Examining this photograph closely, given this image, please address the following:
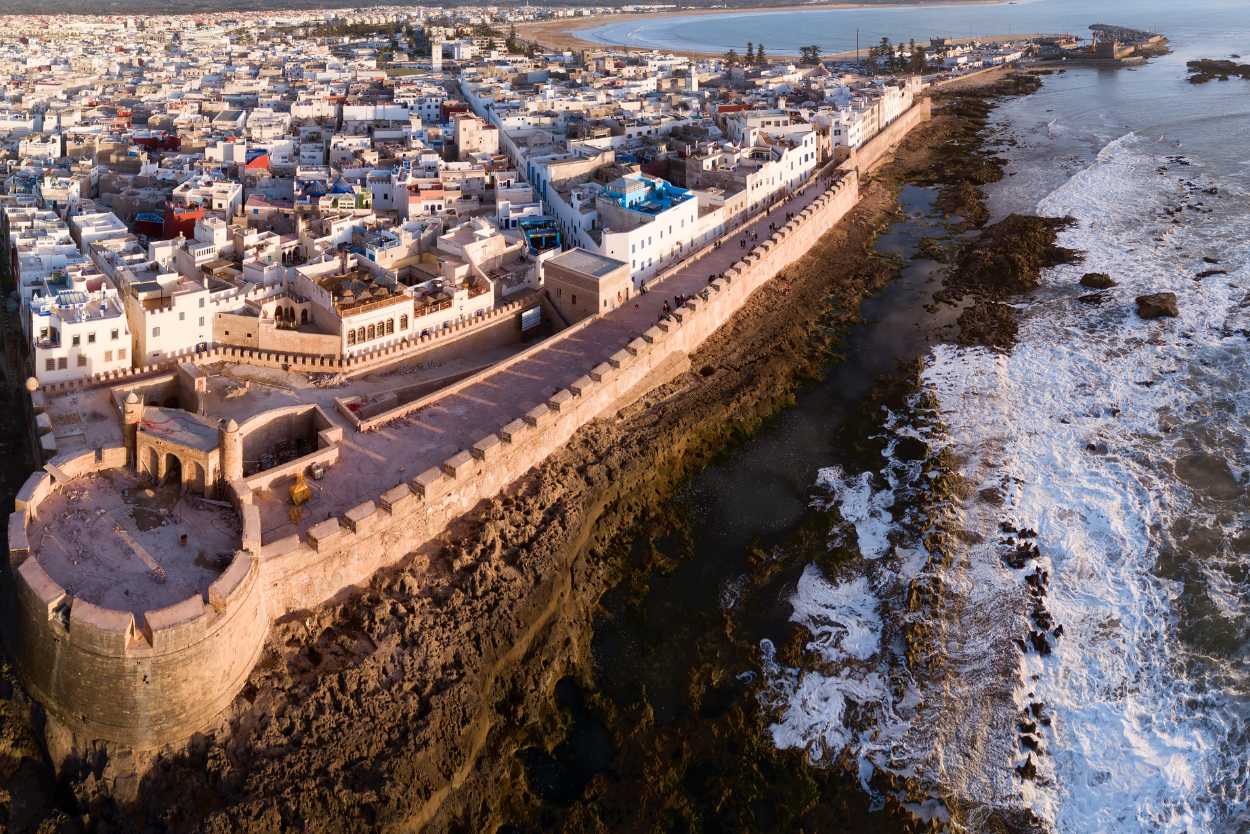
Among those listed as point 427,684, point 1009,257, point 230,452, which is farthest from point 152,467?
point 1009,257

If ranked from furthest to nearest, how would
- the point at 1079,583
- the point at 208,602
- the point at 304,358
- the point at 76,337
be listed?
1. the point at 304,358
2. the point at 76,337
3. the point at 1079,583
4. the point at 208,602

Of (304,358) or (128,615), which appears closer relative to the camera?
(128,615)

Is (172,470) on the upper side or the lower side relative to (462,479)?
upper

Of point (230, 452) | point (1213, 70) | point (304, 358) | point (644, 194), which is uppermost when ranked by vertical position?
point (1213, 70)

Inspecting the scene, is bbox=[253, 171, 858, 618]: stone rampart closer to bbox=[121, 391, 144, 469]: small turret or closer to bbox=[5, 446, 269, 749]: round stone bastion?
bbox=[5, 446, 269, 749]: round stone bastion

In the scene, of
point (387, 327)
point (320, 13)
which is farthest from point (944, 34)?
point (387, 327)

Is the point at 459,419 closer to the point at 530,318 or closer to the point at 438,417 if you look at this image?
the point at 438,417

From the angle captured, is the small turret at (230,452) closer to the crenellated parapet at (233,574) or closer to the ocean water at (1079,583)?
the crenellated parapet at (233,574)

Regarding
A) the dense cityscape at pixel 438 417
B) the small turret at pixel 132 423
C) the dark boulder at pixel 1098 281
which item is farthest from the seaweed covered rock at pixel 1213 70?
the small turret at pixel 132 423
